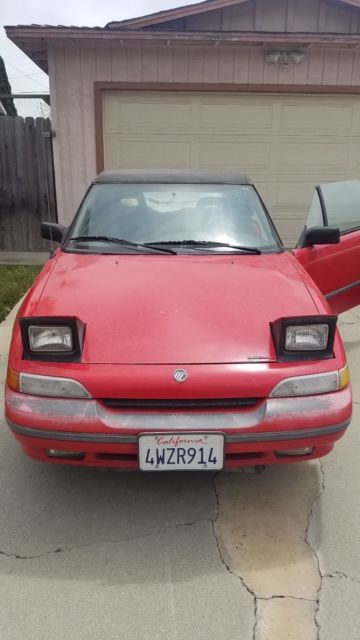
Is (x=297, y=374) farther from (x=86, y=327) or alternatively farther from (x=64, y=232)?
(x=64, y=232)

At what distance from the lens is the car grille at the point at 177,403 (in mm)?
2096

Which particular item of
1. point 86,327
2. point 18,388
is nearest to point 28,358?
point 18,388

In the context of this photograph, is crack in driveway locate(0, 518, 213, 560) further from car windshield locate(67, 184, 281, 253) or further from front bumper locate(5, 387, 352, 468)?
car windshield locate(67, 184, 281, 253)

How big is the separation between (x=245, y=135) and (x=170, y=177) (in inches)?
193

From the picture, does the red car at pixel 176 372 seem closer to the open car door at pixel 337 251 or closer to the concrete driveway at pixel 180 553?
the concrete driveway at pixel 180 553

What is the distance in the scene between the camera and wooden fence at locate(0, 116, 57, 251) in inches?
324

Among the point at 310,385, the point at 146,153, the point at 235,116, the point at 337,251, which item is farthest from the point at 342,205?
the point at 146,153

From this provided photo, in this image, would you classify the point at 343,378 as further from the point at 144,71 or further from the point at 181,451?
the point at 144,71

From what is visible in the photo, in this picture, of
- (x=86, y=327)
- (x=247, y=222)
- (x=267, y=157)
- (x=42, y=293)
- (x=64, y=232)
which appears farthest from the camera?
(x=267, y=157)

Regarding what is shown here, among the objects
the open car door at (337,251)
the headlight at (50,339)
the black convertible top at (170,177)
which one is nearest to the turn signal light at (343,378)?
the headlight at (50,339)

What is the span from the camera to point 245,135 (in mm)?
8055

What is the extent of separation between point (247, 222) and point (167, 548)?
205cm

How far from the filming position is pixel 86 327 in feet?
7.49

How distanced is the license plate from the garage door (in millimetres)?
6770
